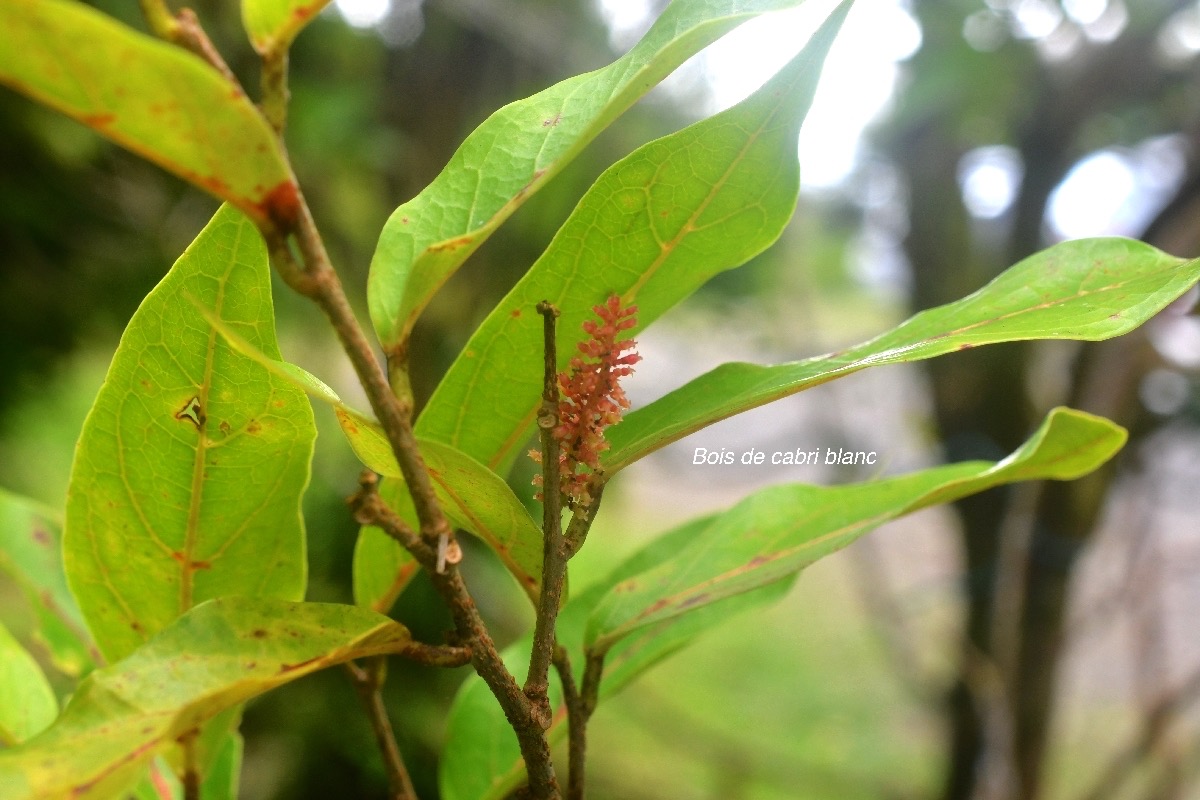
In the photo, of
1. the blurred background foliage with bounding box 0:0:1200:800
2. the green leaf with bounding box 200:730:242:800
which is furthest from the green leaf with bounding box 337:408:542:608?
the blurred background foliage with bounding box 0:0:1200:800

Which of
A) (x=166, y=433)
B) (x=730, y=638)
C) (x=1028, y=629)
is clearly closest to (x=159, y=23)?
(x=166, y=433)

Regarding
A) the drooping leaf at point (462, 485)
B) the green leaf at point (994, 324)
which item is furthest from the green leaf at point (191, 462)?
the green leaf at point (994, 324)

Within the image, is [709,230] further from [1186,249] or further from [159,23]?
[1186,249]

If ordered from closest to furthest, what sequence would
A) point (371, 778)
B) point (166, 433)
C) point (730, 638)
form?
point (166, 433)
point (371, 778)
point (730, 638)

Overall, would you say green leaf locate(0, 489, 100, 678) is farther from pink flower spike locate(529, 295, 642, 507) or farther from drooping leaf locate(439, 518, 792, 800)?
pink flower spike locate(529, 295, 642, 507)

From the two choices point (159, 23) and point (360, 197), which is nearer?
point (159, 23)

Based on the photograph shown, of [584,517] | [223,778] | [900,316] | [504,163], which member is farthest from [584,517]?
[900,316]
